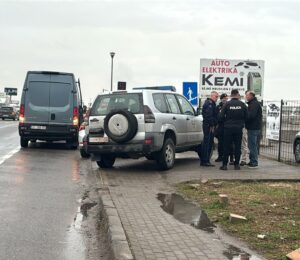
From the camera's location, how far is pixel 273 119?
14484mm

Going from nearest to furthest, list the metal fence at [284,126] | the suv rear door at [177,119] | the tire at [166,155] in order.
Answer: the tire at [166,155]
the suv rear door at [177,119]
the metal fence at [284,126]

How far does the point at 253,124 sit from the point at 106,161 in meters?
3.66

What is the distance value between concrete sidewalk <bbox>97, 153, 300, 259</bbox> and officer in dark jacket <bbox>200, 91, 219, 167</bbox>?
320 mm

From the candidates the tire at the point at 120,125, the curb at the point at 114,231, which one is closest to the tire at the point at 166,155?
the tire at the point at 120,125

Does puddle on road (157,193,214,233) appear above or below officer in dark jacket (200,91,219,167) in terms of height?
below

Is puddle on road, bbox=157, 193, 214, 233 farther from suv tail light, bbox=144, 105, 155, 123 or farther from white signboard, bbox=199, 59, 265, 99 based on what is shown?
white signboard, bbox=199, 59, 265, 99

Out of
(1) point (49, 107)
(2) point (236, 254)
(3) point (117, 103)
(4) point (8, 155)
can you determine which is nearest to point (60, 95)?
(1) point (49, 107)

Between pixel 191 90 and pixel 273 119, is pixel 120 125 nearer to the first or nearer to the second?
pixel 273 119

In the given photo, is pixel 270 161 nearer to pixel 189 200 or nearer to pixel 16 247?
pixel 189 200

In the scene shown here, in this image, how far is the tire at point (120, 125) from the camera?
37.1 feet

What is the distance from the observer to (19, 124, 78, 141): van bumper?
58.1 ft

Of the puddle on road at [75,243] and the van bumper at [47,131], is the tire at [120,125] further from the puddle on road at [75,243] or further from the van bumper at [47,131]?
the van bumper at [47,131]

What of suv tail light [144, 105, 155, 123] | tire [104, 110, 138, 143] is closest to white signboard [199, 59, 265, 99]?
suv tail light [144, 105, 155, 123]

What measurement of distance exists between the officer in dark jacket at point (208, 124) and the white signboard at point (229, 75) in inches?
325
